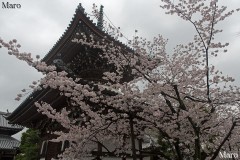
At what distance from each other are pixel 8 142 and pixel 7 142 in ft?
0.33

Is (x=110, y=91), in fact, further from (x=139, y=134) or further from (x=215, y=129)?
(x=215, y=129)

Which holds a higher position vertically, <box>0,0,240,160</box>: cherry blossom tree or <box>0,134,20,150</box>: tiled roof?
<box>0,134,20,150</box>: tiled roof

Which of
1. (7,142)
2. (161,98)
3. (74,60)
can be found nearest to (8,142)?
(7,142)

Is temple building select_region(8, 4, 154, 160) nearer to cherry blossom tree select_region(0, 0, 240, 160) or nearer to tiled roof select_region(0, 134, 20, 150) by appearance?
cherry blossom tree select_region(0, 0, 240, 160)

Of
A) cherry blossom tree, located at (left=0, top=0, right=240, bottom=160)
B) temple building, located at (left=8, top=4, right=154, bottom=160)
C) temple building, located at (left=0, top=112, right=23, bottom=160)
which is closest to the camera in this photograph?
cherry blossom tree, located at (left=0, top=0, right=240, bottom=160)

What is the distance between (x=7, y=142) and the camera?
26531 mm

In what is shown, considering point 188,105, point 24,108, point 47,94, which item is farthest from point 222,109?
point 24,108

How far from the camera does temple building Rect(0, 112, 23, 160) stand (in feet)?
84.2

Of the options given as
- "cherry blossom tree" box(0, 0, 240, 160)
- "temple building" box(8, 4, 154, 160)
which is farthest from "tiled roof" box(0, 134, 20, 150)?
"cherry blossom tree" box(0, 0, 240, 160)

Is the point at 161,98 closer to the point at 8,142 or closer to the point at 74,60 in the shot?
the point at 74,60

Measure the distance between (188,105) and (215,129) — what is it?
2.93 ft

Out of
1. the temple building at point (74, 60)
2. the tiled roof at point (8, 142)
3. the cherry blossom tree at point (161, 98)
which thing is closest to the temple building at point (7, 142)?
the tiled roof at point (8, 142)

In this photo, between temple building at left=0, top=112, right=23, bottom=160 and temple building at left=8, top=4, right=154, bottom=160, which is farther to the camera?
temple building at left=0, top=112, right=23, bottom=160

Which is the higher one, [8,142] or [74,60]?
[74,60]
